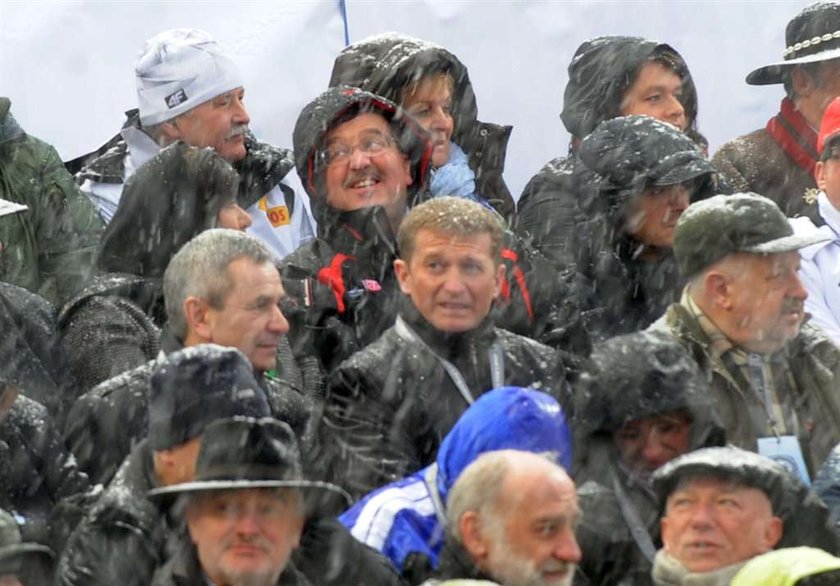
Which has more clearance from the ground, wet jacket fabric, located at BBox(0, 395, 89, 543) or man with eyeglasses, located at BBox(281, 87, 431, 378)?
man with eyeglasses, located at BBox(281, 87, 431, 378)

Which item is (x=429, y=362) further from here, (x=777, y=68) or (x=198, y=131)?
(x=777, y=68)

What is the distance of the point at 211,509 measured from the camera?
6336mm

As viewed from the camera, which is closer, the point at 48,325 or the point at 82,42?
the point at 48,325

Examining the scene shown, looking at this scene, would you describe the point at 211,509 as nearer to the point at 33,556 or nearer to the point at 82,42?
the point at 33,556

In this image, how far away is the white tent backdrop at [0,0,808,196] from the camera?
970 centimetres

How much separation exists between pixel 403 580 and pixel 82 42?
360 centimetres

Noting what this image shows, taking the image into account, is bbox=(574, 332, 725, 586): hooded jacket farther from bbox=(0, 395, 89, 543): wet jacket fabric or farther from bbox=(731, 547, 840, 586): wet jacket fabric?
bbox=(0, 395, 89, 543): wet jacket fabric

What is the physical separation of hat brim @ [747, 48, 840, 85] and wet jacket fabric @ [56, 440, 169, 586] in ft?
13.6

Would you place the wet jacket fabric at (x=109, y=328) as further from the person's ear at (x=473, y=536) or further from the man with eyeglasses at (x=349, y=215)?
the person's ear at (x=473, y=536)

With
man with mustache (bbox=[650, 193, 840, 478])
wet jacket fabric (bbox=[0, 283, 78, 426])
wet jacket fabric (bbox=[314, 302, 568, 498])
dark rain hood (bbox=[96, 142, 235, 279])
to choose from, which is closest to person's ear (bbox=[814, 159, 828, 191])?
man with mustache (bbox=[650, 193, 840, 478])

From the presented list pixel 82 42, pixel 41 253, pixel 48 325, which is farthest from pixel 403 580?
pixel 82 42

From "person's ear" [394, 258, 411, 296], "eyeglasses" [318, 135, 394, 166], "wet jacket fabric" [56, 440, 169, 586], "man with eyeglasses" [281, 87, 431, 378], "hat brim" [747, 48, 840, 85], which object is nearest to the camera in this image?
"wet jacket fabric" [56, 440, 169, 586]

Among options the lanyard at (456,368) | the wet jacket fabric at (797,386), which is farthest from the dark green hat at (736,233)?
the lanyard at (456,368)

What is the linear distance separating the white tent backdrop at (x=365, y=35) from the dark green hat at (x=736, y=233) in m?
2.39
